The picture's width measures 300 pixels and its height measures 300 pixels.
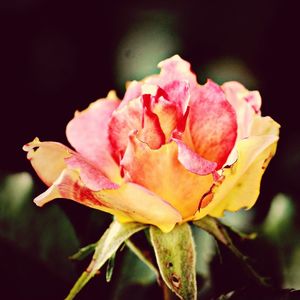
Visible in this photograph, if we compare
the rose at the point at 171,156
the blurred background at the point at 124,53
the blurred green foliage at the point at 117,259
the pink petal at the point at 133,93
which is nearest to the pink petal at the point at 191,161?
the rose at the point at 171,156

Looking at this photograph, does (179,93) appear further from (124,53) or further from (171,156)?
(124,53)

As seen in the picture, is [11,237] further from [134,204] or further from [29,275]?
[134,204]

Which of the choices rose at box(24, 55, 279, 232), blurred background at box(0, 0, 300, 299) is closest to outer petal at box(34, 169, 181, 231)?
rose at box(24, 55, 279, 232)

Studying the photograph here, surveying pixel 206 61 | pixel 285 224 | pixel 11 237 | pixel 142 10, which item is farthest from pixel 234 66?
pixel 11 237

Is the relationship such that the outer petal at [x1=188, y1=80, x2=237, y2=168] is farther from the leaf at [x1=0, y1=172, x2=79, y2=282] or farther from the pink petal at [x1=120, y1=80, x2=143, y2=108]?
the leaf at [x1=0, y1=172, x2=79, y2=282]

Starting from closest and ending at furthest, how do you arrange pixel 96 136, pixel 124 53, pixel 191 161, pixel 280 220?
1. pixel 191 161
2. pixel 96 136
3. pixel 280 220
4. pixel 124 53

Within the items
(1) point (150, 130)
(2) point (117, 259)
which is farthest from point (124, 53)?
(1) point (150, 130)
